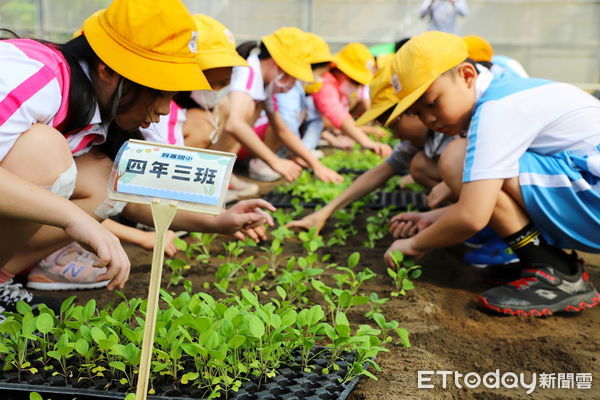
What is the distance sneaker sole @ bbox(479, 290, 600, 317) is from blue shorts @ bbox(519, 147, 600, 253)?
0.20 meters

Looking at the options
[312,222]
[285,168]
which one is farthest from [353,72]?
[312,222]

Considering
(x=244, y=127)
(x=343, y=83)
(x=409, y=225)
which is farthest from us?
(x=343, y=83)

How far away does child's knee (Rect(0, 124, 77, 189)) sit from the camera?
5.60 feet

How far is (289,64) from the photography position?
3865mm

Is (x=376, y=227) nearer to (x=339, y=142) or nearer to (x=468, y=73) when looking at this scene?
(x=468, y=73)

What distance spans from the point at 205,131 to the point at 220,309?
5.97ft

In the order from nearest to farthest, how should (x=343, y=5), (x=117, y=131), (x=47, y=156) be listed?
(x=47, y=156) → (x=117, y=131) → (x=343, y=5)

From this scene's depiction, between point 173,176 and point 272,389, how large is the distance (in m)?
0.57

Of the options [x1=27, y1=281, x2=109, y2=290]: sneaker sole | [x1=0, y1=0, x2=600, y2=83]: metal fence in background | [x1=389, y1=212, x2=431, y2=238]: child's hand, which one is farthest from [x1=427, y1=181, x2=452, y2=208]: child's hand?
[x1=0, y1=0, x2=600, y2=83]: metal fence in background

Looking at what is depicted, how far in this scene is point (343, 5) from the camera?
11.5m

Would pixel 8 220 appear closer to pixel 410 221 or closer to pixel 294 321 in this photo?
pixel 294 321

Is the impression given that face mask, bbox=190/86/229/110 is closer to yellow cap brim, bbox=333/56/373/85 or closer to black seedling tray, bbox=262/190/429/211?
black seedling tray, bbox=262/190/429/211

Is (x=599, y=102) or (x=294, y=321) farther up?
(x=599, y=102)

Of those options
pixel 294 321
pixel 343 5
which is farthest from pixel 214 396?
pixel 343 5
